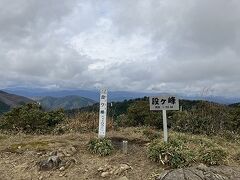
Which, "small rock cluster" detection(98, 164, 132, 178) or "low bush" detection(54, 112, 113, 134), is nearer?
"small rock cluster" detection(98, 164, 132, 178)

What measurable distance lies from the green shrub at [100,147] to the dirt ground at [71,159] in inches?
5.7

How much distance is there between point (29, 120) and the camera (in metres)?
15.8

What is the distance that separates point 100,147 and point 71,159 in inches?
34.5

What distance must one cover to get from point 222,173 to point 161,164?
1.49 m

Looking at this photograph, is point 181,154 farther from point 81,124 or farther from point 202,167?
point 81,124

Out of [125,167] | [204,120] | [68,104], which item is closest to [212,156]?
[125,167]

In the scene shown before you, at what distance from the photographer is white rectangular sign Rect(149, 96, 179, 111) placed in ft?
35.6

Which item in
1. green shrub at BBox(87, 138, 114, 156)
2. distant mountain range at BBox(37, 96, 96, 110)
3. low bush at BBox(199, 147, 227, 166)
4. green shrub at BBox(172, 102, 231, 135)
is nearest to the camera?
low bush at BBox(199, 147, 227, 166)

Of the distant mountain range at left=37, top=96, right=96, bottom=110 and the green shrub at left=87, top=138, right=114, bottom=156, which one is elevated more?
the distant mountain range at left=37, top=96, right=96, bottom=110

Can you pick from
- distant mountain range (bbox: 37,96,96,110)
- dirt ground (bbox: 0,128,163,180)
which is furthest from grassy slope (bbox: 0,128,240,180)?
distant mountain range (bbox: 37,96,96,110)

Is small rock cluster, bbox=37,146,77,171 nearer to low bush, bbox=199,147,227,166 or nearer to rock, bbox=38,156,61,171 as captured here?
rock, bbox=38,156,61,171

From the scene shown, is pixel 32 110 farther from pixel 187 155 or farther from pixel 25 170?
pixel 187 155

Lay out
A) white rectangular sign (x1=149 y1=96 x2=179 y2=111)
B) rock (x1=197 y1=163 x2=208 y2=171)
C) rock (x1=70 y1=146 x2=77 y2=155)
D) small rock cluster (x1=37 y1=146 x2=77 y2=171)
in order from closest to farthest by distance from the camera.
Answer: rock (x1=197 y1=163 x2=208 y2=171) < small rock cluster (x1=37 y1=146 x2=77 y2=171) < white rectangular sign (x1=149 y1=96 x2=179 y2=111) < rock (x1=70 y1=146 x2=77 y2=155)

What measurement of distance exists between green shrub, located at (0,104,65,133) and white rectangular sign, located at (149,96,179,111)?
5.81 metres
